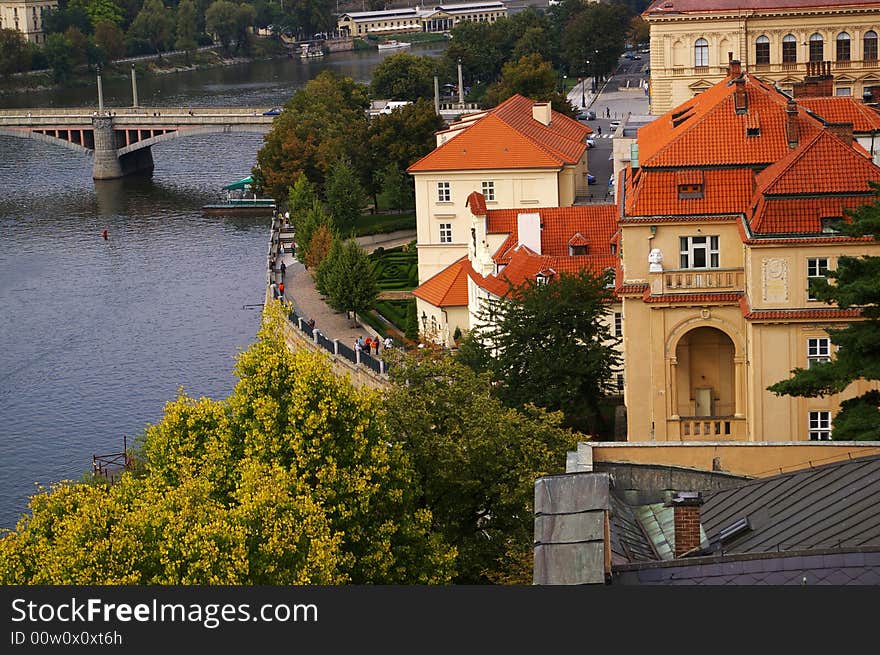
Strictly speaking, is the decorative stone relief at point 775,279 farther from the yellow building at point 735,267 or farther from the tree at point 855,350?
the tree at point 855,350

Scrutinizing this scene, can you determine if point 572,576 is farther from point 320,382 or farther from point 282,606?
point 320,382

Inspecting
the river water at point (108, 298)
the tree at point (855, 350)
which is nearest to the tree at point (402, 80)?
the river water at point (108, 298)

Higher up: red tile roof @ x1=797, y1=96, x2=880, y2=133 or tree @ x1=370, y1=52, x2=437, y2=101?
red tile roof @ x1=797, y1=96, x2=880, y2=133

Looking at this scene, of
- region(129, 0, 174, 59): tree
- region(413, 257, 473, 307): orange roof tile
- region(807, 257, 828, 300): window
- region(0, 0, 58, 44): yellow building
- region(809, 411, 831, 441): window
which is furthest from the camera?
region(0, 0, 58, 44): yellow building

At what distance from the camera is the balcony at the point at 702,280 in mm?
39375

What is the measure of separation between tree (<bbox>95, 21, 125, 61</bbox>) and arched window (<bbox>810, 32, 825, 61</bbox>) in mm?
113084

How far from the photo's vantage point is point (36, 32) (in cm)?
19550

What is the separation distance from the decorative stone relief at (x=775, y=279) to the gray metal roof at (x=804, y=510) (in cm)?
1432

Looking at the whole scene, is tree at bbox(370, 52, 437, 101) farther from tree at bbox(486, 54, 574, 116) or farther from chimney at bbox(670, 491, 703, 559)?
chimney at bbox(670, 491, 703, 559)

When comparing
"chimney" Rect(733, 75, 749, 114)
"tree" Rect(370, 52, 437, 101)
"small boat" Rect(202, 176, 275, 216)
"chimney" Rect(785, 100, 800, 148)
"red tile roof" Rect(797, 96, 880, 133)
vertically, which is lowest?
"small boat" Rect(202, 176, 275, 216)

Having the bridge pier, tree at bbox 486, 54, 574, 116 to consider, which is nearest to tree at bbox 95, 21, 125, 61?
the bridge pier

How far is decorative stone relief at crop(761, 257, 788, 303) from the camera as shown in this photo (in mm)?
38156

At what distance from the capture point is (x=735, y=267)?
3953cm

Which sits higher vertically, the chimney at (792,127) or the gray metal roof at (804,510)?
the chimney at (792,127)
